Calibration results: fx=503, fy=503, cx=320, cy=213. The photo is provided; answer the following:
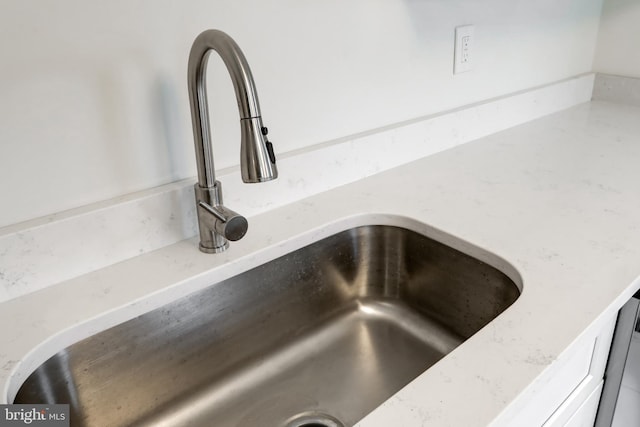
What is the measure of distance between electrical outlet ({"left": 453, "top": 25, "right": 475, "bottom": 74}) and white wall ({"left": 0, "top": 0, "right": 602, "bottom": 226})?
26mm

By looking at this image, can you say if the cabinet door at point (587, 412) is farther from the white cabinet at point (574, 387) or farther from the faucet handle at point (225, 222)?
the faucet handle at point (225, 222)

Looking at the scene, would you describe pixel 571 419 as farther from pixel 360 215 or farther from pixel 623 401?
pixel 360 215

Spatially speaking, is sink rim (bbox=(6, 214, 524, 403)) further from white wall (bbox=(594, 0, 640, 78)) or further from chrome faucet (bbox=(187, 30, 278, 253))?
white wall (bbox=(594, 0, 640, 78))

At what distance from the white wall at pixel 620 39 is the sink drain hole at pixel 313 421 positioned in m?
1.51

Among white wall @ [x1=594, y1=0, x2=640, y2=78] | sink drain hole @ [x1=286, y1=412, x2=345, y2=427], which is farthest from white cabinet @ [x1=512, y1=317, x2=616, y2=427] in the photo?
white wall @ [x1=594, y1=0, x2=640, y2=78]

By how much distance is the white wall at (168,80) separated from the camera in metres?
0.67

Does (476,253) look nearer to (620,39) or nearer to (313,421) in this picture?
(313,421)

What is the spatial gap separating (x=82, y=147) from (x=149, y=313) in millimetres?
260

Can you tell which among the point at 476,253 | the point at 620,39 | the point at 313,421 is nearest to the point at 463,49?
the point at 476,253

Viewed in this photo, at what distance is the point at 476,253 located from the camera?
32.6 inches

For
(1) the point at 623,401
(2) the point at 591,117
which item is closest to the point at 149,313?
(1) the point at 623,401

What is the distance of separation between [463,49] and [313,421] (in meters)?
0.93

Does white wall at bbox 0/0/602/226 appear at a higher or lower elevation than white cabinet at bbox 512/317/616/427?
higher

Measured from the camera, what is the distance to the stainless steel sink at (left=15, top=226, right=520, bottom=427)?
0.73m
